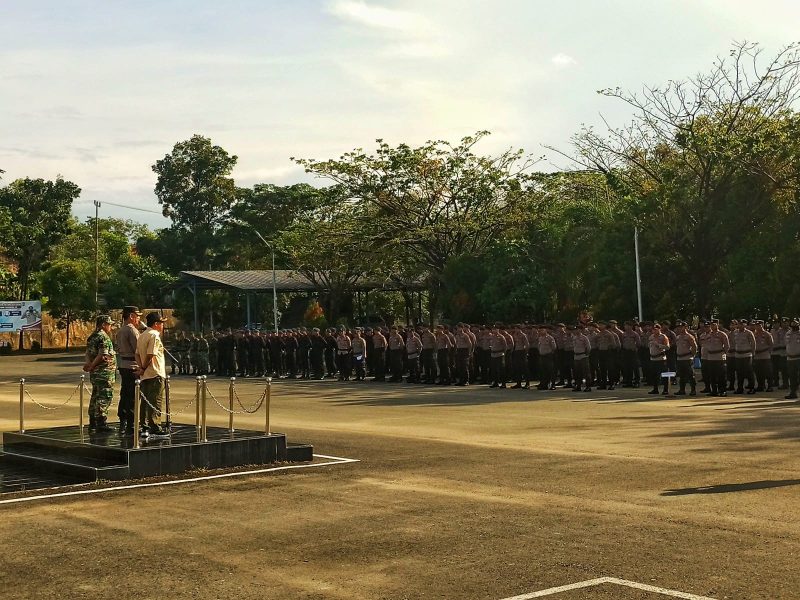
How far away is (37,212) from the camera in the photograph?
238 ft

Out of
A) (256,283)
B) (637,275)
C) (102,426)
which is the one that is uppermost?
(256,283)

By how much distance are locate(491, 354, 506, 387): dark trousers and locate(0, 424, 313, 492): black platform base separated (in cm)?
1556

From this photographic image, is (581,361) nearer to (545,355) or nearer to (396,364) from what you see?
(545,355)

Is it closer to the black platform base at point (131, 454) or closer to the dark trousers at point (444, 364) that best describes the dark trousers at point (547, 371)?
the dark trousers at point (444, 364)

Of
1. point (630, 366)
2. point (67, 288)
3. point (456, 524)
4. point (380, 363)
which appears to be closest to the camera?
point (456, 524)

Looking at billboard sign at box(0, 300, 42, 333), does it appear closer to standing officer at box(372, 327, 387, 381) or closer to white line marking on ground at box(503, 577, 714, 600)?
standing officer at box(372, 327, 387, 381)

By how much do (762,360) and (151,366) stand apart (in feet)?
51.8

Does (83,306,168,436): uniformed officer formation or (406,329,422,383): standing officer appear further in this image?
(406,329,422,383): standing officer

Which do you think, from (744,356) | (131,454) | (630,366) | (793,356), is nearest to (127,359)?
(131,454)

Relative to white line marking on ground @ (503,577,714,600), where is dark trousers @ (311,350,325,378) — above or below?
above

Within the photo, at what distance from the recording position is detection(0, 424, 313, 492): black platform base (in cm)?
1243

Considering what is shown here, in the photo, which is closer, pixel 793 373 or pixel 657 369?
pixel 793 373

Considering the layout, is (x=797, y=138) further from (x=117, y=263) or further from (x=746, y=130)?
(x=117, y=263)

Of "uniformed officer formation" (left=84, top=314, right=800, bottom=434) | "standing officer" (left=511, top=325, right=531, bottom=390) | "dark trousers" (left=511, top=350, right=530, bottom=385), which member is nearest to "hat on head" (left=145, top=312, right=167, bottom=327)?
"uniformed officer formation" (left=84, top=314, right=800, bottom=434)
